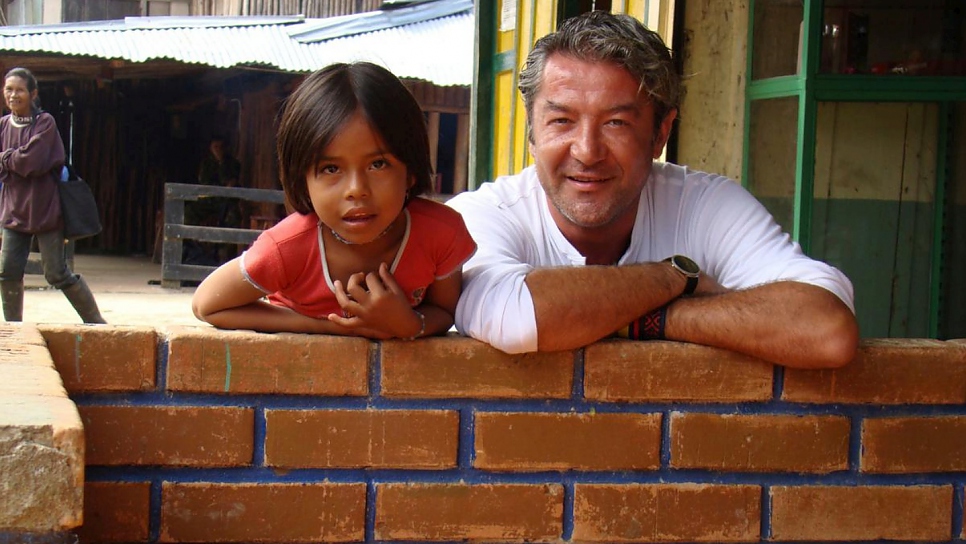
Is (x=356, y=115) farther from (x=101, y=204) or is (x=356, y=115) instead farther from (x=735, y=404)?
(x=101, y=204)

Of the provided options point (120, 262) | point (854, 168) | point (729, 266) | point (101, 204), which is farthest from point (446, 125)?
point (729, 266)

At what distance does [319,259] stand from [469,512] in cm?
56

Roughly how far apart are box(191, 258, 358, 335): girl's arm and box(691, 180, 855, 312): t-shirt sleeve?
926 millimetres

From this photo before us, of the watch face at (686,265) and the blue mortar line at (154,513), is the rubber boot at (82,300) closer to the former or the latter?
the blue mortar line at (154,513)

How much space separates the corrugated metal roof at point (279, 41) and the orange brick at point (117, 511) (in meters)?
9.25

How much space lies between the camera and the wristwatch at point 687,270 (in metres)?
2.26

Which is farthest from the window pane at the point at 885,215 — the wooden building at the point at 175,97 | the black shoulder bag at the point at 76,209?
the wooden building at the point at 175,97

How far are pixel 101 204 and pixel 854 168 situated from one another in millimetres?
15466

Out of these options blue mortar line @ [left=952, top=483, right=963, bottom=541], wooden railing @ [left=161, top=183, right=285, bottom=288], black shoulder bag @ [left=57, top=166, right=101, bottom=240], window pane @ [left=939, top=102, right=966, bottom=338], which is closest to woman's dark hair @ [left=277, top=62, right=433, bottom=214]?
blue mortar line @ [left=952, top=483, right=963, bottom=541]

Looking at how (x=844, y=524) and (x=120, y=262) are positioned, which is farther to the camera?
(x=120, y=262)

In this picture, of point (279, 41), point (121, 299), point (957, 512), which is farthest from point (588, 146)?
point (279, 41)

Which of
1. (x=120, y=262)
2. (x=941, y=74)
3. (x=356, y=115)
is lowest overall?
(x=120, y=262)

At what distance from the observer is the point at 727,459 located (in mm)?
2096

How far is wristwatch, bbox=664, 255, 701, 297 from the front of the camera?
2258mm
